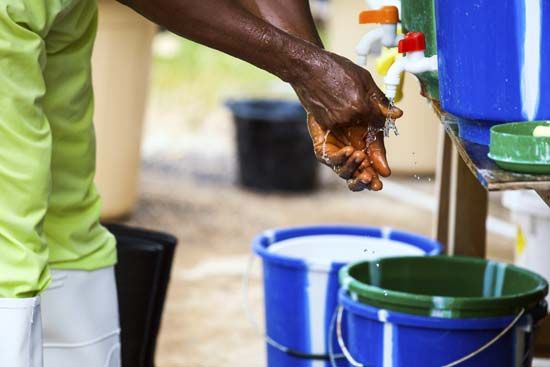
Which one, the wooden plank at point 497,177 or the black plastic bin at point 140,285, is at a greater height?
the wooden plank at point 497,177

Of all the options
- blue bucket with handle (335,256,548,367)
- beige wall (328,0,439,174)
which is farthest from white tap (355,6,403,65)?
beige wall (328,0,439,174)

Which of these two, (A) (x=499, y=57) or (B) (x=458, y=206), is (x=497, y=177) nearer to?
(A) (x=499, y=57)

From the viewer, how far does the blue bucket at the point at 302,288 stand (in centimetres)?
271

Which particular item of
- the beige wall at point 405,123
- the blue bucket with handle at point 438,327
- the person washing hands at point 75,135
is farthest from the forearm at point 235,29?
the beige wall at point 405,123

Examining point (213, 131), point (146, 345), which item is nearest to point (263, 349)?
point (146, 345)

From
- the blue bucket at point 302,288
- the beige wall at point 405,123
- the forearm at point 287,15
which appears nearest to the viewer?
the forearm at point 287,15

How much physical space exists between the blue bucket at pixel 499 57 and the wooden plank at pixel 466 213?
1042 mm

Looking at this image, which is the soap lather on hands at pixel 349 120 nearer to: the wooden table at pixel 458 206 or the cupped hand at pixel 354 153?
the cupped hand at pixel 354 153

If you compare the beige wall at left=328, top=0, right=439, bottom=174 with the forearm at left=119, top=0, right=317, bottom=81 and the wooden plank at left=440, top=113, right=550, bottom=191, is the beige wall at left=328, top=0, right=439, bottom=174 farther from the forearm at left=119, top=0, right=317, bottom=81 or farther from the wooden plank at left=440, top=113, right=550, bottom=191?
the wooden plank at left=440, top=113, right=550, bottom=191

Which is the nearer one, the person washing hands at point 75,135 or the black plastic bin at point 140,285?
the person washing hands at point 75,135

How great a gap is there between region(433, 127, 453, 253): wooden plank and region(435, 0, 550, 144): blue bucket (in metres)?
1.12

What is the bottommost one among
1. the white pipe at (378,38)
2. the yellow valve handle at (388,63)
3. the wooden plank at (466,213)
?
the wooden plank at (466,213)

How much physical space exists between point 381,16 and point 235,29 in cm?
48

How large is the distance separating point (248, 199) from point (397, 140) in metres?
0.79
